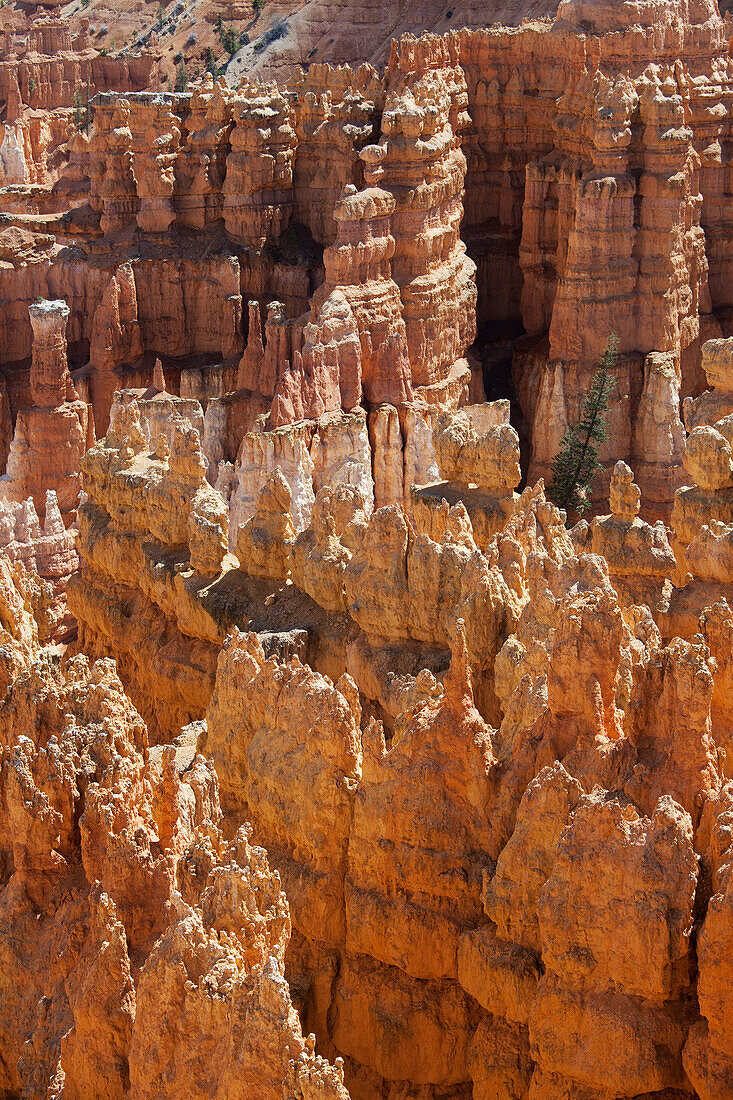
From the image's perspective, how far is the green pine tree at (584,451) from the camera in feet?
103

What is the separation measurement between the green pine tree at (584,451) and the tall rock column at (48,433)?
376 inches

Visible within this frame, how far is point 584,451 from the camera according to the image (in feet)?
104

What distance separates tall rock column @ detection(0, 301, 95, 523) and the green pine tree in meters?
9.55

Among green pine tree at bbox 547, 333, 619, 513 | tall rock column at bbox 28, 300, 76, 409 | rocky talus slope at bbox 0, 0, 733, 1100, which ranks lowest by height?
green pine tree at bbox 547, 333, 619, 513

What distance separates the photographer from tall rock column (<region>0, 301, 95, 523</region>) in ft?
106

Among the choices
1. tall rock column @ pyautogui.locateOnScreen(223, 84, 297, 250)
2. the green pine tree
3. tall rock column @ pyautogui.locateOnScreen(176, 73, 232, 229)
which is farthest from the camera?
tall rock column @ pyautogui.locateOnScreen(176, 73, 232, 229)

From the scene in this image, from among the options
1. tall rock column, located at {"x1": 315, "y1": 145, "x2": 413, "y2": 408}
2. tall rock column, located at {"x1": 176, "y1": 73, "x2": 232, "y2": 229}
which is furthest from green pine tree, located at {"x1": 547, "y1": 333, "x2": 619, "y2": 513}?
tall rock column, located at {"x1": 176, "y1": 73, "x2": 232, "y2": 229}

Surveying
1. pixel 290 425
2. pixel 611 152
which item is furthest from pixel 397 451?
pixel 611 152

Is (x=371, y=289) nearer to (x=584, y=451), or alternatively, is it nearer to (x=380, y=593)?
Answer: (x=584, y=451)

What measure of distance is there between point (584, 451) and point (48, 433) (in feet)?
34.9

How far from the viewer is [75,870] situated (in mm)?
11141

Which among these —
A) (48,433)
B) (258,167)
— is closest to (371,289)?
(258,167)

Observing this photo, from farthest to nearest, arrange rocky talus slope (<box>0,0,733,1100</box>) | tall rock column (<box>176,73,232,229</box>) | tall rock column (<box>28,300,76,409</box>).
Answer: tall rock column (<box>176,73,232,229</box>) < tall rock column (<box>28,300,76,409</box>) < rocky talus slope (<box>0,0,733,1100</box>)

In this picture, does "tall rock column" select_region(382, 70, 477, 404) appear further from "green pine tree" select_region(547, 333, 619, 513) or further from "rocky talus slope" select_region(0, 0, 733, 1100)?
"green pine tree" select_region(547, 333, 619, 513)
